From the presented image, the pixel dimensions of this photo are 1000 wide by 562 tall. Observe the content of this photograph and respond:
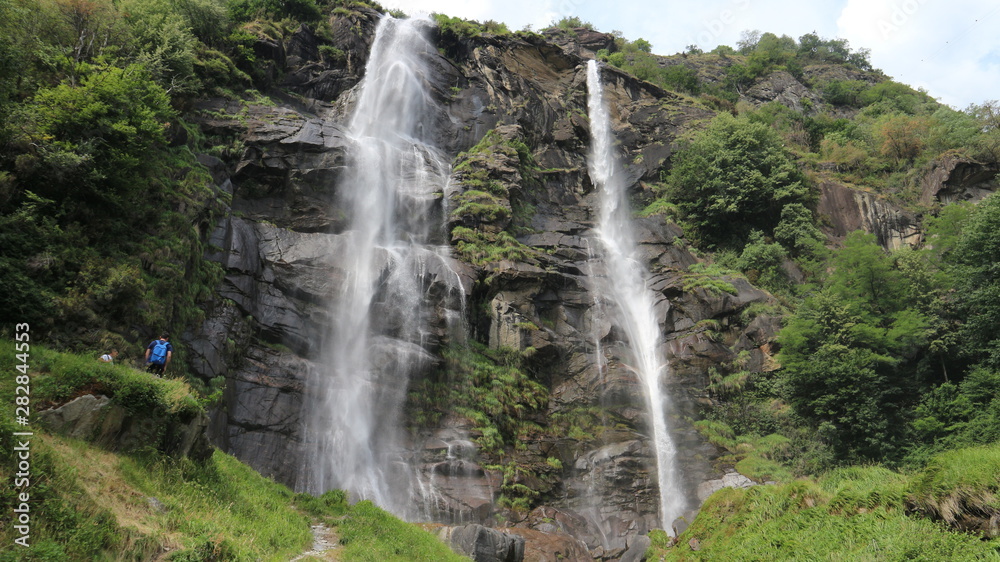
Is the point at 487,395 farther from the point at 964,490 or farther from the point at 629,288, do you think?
the point at 964,490

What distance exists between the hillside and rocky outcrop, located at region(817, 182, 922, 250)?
148 mm

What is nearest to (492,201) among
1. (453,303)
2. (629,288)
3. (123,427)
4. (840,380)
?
(453,303)

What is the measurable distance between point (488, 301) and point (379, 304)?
4683mm

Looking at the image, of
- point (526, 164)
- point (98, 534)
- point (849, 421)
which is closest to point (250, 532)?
point (98, 534)

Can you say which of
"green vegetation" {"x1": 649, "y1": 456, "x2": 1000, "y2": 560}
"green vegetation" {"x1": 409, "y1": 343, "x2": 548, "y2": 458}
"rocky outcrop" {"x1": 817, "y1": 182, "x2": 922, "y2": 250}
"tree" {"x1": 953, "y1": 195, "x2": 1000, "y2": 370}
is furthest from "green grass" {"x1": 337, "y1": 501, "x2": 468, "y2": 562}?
"rocky outcrop" {"x1": 817, "y1": 182, "x2": 922, "y2": 250}

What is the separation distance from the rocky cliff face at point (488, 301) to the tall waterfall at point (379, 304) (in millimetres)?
522

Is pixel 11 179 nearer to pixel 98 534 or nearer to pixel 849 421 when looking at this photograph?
pixel 98 534

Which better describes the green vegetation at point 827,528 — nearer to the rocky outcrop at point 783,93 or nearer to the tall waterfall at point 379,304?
the tall waterfall at point 379,304

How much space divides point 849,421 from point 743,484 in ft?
13.6

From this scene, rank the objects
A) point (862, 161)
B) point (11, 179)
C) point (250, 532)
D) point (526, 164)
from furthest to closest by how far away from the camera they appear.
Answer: point (862, 161) < point (526, 164) < point (11, 179) < point (250, 532)

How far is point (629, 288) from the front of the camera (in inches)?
1016

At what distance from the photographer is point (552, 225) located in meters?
28.2

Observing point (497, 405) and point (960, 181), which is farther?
point (960, 181)

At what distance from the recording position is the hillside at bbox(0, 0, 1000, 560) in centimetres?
906
